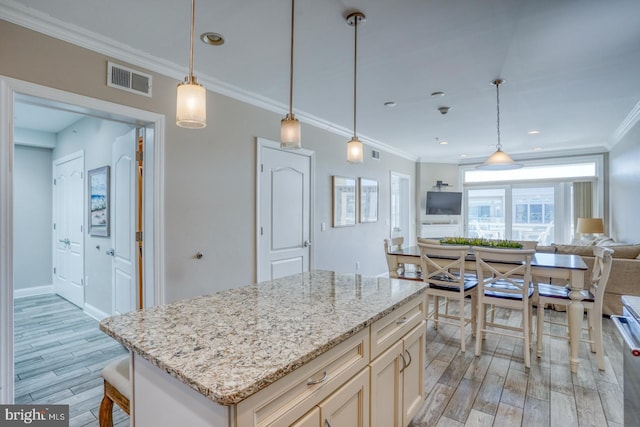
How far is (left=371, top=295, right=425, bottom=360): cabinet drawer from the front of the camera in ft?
4.71

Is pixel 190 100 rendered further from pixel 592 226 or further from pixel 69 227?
pixel 592 226

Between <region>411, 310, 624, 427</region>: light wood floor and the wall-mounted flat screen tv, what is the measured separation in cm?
446

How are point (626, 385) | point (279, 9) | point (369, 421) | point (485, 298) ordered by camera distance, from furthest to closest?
point (485, 298) → point (279, 9) → point (626, 385) → point (369, 421)

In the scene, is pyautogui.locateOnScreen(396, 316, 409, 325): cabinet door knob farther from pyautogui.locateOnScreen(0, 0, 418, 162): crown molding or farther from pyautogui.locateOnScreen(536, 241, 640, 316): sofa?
pyautogui.locateOnScreen(536, 241, 640, 316): sofa

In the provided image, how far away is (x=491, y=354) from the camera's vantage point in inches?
118

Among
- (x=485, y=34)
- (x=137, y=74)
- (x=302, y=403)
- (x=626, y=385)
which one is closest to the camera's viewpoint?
(x=302, y=403)

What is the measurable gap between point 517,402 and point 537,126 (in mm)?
3982

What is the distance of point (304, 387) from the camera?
1.05m

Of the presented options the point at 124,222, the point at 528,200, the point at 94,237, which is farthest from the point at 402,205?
the point at 94,237

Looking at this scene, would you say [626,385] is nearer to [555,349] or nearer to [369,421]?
[369,421]

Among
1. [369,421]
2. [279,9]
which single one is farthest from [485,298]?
[279,9]

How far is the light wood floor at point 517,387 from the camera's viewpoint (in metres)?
2.07

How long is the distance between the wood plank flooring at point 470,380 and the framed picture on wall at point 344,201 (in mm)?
1948

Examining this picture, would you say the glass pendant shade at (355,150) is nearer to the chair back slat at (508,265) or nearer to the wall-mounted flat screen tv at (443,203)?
the chair back slat at (508,265)
